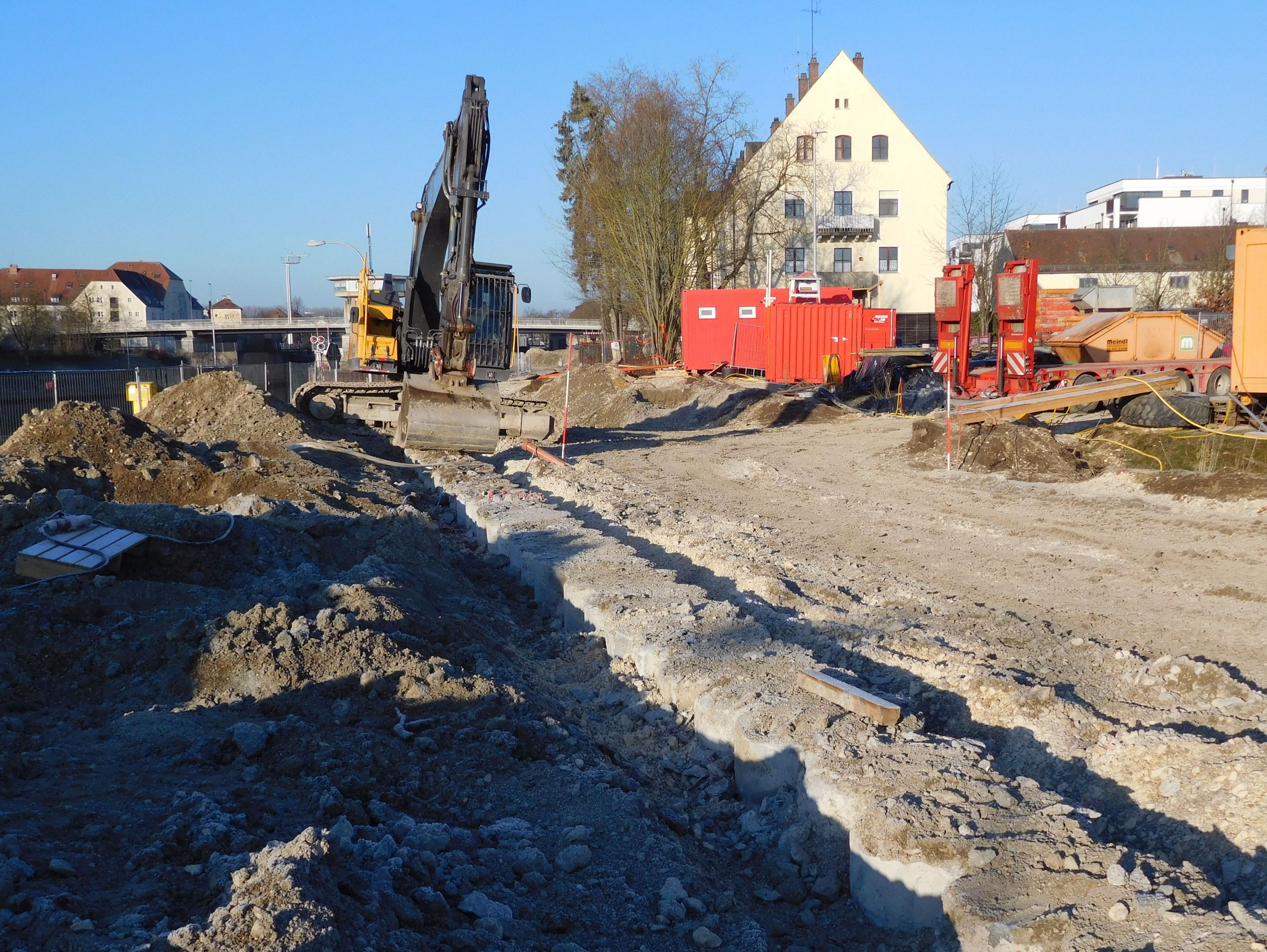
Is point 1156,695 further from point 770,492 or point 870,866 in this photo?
point 770,492

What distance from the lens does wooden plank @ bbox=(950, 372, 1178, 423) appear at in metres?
14.7

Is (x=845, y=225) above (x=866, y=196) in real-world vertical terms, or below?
below

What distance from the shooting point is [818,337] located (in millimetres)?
26453

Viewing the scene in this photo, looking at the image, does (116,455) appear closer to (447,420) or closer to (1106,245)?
(447,420)

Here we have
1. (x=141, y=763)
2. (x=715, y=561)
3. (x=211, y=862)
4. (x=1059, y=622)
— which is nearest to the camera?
(x=211, y=862)

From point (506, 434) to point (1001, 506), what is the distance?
7561 millimetres

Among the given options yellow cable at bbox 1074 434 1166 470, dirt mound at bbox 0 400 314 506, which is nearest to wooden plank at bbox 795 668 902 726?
dirt mound at bbox 0 400 314 506

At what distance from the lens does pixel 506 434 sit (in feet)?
53.6

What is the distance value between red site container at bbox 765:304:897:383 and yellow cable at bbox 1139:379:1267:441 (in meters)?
10.9

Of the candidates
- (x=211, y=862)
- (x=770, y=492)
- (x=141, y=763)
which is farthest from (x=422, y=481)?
(x=211, y=862)

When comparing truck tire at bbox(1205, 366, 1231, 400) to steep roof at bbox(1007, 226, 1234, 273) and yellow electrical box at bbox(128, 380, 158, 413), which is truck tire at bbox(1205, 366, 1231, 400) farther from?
steep roof at bbox(1007, 226, 1234, 273)

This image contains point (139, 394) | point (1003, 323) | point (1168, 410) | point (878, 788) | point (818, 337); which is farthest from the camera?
point (818, 337)

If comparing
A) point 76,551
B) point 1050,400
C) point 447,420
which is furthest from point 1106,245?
point 76,551

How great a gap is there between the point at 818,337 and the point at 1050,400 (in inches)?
478
